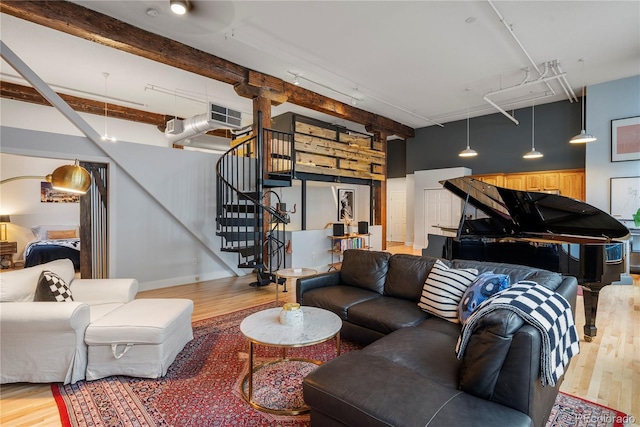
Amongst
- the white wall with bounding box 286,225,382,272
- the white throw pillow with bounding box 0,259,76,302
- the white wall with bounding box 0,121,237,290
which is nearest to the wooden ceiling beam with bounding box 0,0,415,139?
the white wall with bounding box 0,121,237,290

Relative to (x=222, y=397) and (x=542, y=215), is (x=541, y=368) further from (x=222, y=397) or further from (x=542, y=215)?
(x=542, y=215)

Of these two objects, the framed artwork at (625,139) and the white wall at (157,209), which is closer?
the white wall at (157,209)

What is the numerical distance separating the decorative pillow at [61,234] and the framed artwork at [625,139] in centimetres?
1149

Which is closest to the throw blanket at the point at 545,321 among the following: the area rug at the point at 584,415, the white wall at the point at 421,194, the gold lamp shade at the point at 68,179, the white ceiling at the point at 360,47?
the area rug at the point at 584,415

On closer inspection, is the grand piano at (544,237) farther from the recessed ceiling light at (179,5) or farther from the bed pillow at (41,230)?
the bed pillow at (41,230)

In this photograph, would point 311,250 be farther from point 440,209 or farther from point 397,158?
point 397,158

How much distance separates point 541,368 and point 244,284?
4.72 meters

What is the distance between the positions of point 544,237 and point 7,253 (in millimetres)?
9419

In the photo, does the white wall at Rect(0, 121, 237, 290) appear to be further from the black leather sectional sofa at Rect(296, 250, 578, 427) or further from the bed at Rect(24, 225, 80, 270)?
the black leather sectional sofa at Rect(296, 250, 578, 427)

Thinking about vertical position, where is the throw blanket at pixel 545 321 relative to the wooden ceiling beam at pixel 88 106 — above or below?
below

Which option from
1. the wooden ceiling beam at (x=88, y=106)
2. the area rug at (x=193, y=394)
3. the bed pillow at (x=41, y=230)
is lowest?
the area rug at (x=193, y=394)

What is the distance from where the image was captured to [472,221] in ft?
15.4

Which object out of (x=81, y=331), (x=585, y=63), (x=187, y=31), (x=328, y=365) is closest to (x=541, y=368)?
(x=328, y=365)

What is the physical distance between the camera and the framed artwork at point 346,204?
1009cm
